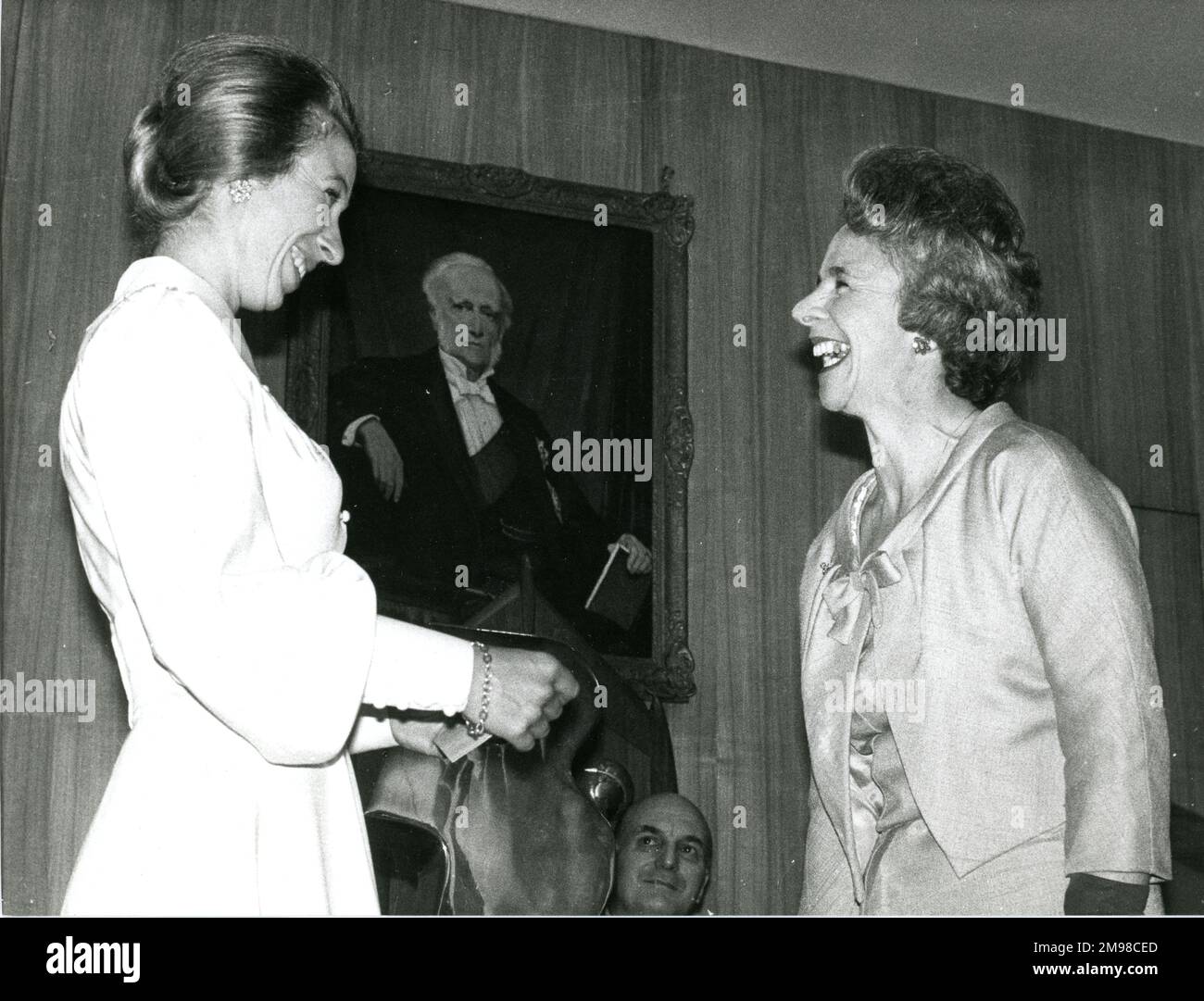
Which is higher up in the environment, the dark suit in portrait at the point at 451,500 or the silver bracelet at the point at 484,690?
the dark suit in portrait at the point at 451,500

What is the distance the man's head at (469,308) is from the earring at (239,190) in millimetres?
1448

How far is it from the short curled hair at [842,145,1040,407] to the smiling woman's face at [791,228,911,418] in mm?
21

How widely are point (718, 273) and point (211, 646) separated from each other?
6.97 feet

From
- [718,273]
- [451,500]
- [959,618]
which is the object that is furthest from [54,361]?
[959,618]

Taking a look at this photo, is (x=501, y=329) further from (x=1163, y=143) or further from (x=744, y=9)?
(x=1163, y=143)

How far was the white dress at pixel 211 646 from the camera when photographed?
1851mm

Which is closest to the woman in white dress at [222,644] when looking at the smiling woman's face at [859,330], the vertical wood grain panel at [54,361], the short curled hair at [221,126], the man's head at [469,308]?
the short curled hair at [221,126]

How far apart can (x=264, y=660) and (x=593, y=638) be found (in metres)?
1.75

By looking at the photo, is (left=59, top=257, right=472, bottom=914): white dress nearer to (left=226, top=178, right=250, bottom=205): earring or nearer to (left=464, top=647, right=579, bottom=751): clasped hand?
(left=464, top=647, right=579, bottom=751): clasped hand

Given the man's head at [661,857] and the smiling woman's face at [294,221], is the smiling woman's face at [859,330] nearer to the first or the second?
the smiling woman's face at [294,221]

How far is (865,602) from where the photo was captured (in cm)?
254
